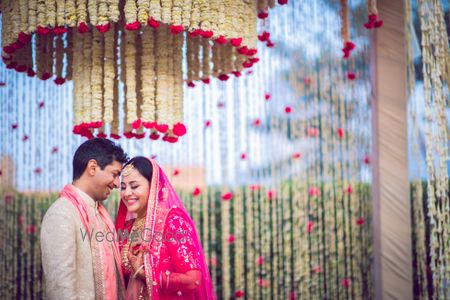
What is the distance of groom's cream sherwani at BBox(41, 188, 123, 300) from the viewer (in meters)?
2.38

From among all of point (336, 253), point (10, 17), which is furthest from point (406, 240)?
point (10, 17)

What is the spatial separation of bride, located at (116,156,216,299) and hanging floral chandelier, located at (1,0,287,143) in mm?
281

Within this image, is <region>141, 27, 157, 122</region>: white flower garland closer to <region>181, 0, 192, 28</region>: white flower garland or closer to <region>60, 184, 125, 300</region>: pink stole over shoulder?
<region>181, 0, 192, 28</region>: white flower garland

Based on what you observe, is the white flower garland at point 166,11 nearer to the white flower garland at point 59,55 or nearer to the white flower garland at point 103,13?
the white flower garland at point 103,13

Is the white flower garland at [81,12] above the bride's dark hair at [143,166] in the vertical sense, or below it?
above

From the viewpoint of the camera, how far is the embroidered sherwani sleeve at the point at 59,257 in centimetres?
238

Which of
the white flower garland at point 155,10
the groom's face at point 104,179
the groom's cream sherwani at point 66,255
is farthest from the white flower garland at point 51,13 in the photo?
the groom's cream sherwani at point 66,255

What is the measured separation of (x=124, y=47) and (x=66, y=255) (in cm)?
112

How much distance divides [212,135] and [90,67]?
1.83m

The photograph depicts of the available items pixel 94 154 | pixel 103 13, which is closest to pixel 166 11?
pixel 103 13

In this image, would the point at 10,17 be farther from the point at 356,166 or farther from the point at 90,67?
the point at 356,166

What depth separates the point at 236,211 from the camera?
181 inches

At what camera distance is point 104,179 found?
8.95ft

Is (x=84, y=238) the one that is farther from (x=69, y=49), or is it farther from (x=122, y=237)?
(x=69, y=49)
